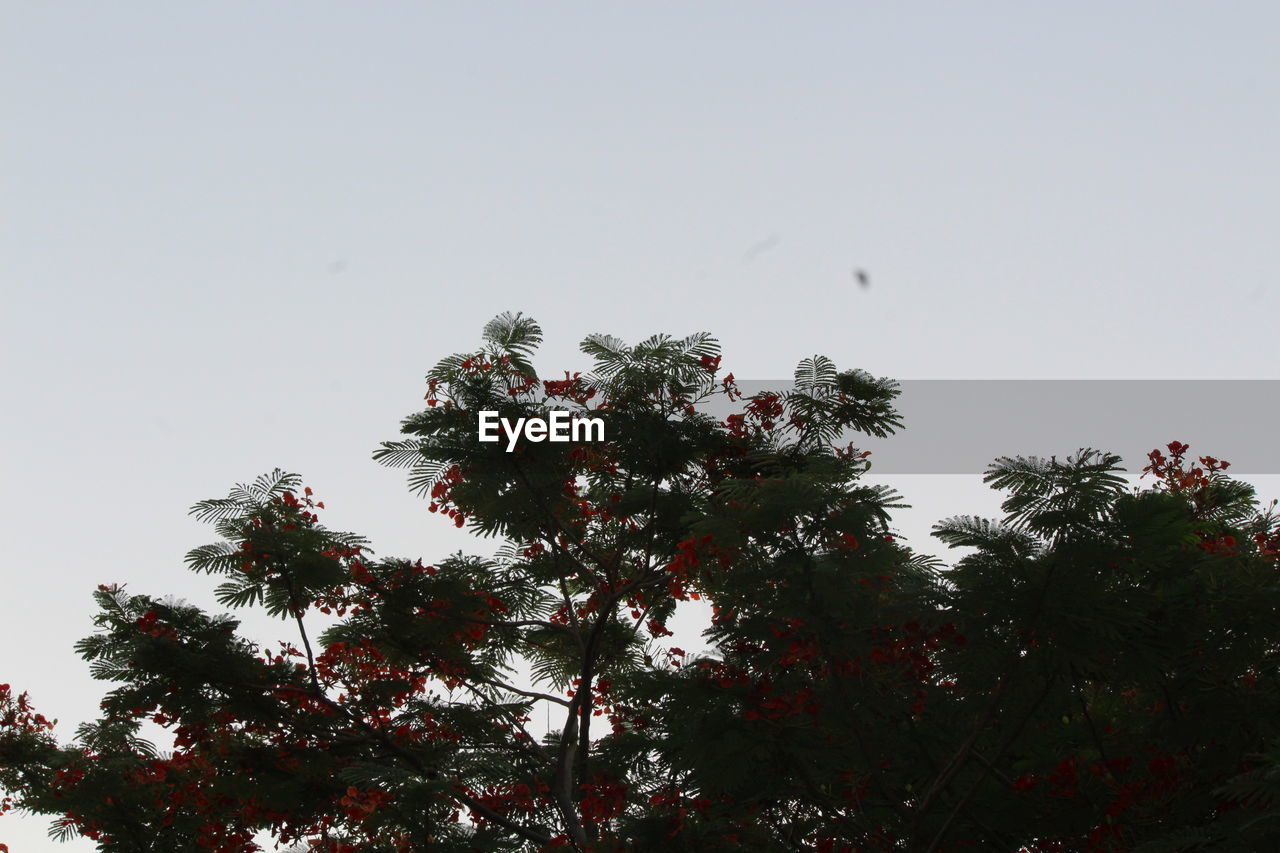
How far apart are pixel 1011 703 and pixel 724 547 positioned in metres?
1.78

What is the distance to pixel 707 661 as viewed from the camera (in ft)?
23.5

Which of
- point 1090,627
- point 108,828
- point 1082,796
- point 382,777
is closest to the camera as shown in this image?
point 1090,627

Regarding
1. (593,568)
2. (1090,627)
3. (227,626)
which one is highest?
(593,568)

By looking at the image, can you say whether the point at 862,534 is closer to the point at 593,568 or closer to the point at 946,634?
the point at 946,634

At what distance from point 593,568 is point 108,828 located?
5906mm

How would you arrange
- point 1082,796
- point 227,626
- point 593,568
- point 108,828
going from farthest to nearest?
point 108,828
point 593,568
point 227,626
point 1082,796

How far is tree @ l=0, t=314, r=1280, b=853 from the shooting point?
596cm

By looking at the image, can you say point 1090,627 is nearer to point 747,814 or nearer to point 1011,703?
point 1011,703

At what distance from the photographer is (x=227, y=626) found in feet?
28.6

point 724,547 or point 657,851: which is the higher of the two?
point 724,547

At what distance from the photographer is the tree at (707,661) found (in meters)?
5.96

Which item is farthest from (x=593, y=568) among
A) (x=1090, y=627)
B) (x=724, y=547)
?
(x=1090, y=627)

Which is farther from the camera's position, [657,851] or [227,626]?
Answer: [227,626]

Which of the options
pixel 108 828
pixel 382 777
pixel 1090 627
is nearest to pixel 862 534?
pixel 1090 627
